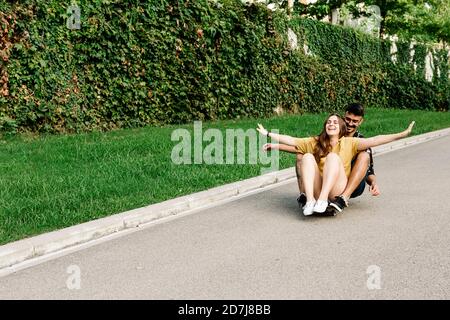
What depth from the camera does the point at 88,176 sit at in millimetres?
8586

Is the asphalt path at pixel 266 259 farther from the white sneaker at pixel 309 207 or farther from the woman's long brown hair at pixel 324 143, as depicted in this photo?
the woman's long brown hair at pixel 324 143

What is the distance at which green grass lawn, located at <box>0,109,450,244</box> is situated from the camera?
6543 millimetres

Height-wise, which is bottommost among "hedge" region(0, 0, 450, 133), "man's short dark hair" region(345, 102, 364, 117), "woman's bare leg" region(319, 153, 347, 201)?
"woman's bare leg" region(319, 153, 347, 201)

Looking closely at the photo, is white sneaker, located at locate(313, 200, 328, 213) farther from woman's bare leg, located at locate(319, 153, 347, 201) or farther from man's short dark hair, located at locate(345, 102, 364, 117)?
man's short dark hair, located at locate(345, 102, 364, 117)

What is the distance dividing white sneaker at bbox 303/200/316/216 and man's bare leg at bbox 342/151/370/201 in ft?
1.52

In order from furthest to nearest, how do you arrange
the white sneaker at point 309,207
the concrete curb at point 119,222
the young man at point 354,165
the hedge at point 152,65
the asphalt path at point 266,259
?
the hedge at point 152,65 → the young man at point 354,165 → the white sneaker at point 309,207 → the concrete curb at point 119,222 → the asphalt path at point 266,259

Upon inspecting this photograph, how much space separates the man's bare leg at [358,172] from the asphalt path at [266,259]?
1.02 ft

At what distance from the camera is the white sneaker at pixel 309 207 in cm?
666

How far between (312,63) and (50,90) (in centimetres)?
1133

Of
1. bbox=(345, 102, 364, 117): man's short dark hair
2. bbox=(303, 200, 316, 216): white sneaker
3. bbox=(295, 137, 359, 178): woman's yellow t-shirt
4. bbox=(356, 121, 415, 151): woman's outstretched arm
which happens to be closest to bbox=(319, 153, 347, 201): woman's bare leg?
bbox=(303, 200, 316, 216): white sneaker

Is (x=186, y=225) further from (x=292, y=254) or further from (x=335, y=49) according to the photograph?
(x=335, y=49)

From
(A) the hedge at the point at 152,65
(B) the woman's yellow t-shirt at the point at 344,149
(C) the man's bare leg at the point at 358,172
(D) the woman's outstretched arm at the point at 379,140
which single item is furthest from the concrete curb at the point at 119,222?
(A) the hedge at the point at 152,65

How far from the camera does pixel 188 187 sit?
8242 mm

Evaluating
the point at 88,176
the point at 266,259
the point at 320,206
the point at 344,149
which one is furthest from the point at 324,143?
the point at 88,176
